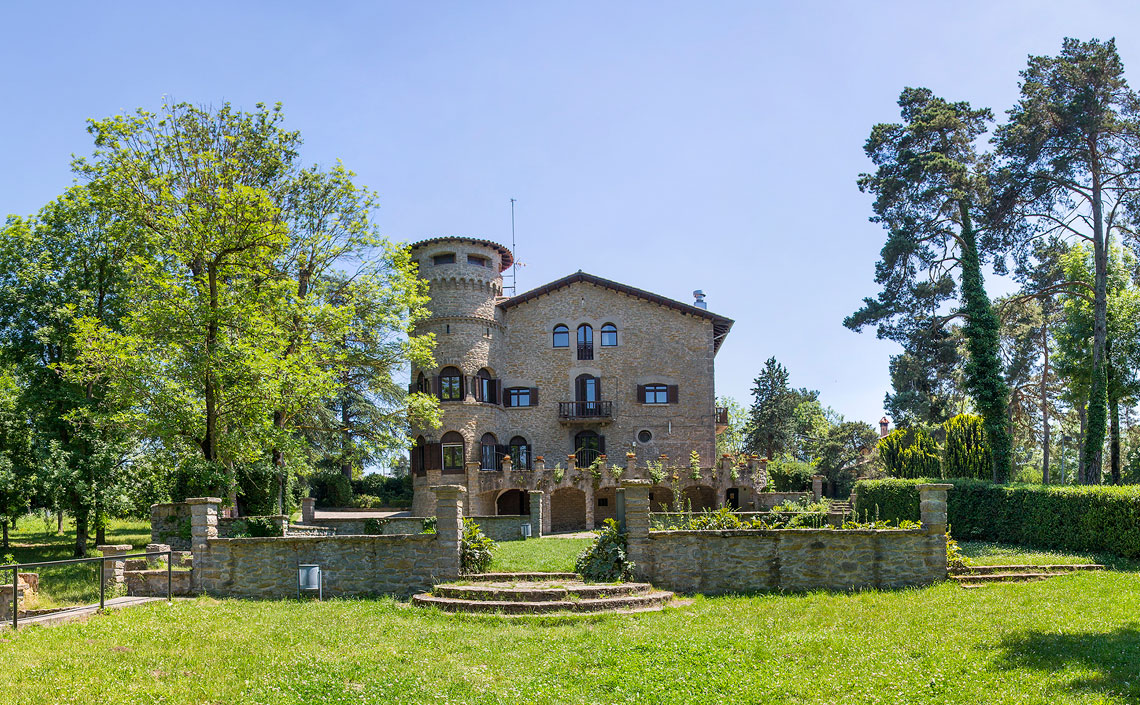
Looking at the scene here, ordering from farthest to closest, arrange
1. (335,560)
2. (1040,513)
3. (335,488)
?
(335,488) < (1040,513) < (335,560)

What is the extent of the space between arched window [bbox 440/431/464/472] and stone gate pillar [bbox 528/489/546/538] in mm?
6704

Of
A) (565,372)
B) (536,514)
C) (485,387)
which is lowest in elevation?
(536,514)

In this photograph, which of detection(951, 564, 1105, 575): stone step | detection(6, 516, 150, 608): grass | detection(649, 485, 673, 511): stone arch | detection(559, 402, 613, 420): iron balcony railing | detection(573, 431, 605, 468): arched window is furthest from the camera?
detection(573, 431, 605, 468): arched window

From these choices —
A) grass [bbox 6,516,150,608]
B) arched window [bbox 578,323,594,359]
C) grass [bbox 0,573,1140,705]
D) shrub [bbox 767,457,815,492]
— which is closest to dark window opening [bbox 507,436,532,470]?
arched window [bbox 578,323,594,359]

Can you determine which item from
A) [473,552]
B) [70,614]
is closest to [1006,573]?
[473,552]

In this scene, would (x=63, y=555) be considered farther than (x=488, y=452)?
No

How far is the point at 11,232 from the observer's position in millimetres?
26766

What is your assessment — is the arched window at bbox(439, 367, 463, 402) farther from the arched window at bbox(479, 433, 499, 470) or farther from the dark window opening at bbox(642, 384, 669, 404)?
the dark window opening at bbox(642, 384, 669, 404)

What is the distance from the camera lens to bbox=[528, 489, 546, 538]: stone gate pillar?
27.9 metres

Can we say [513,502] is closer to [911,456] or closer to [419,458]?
[419,458]

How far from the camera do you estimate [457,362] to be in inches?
1375

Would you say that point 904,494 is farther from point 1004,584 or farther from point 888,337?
point 1004,584

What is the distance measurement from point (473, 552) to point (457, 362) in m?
20.3

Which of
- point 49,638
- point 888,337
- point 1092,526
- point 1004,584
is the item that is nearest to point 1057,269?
point 888,337
